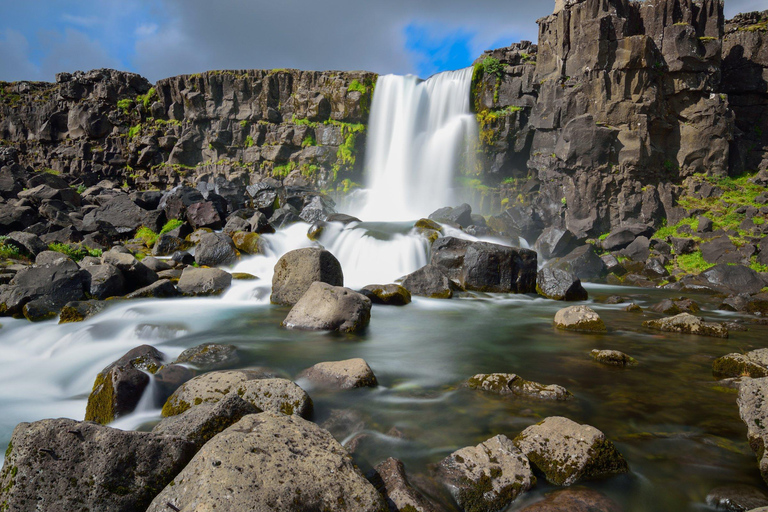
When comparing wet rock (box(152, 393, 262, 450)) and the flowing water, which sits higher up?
wet rock (box(152, 393, 262, 450))

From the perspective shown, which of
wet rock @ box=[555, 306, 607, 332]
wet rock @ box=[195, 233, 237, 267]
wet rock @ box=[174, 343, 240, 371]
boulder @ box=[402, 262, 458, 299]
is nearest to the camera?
wet rock @ box=[174, 343, 240, 371]

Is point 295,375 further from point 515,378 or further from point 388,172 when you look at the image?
point 388,172

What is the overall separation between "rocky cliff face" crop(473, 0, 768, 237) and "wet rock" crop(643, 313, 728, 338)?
12.5m

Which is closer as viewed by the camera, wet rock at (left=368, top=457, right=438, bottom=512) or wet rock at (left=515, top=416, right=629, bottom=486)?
wet rock at (left=368, top=457, right=438, bottom=512)

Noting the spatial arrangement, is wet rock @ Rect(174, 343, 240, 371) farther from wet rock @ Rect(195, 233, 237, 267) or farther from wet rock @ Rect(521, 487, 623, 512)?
wet rock @ Rect(195, 233, 237, 267)

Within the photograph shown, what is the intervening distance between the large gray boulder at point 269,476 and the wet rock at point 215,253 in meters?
13.1

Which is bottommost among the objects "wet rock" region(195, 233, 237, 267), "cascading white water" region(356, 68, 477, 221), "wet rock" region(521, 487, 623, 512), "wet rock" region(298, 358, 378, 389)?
"wet rock" region(521, 487, 623, 512)

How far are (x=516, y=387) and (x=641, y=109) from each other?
20.5 m

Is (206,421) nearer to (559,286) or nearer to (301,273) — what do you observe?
(301,273)

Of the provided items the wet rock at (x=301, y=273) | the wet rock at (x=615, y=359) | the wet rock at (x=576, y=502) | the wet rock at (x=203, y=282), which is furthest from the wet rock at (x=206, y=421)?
the wet rock at (x=203, y=282)

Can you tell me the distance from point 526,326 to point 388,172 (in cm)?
2287

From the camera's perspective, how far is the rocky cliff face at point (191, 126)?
33.1m

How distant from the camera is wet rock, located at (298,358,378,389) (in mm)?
5379

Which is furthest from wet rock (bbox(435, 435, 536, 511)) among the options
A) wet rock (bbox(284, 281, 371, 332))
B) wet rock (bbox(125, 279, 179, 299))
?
wet rock (bbox(125, 279, 179, 299))
